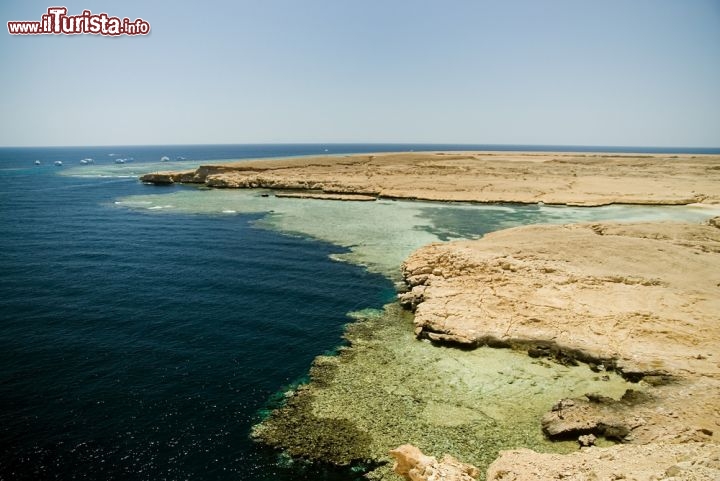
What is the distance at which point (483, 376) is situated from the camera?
738 inches

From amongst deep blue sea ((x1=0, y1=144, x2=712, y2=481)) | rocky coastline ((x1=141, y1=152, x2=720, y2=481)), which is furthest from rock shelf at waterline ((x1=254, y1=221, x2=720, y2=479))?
deep blue sea ((x1=0, y1=144, x2=712, y2=481))

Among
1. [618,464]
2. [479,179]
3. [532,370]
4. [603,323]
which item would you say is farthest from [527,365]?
[479,179]

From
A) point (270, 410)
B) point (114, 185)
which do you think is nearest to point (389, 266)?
point (270, 410)

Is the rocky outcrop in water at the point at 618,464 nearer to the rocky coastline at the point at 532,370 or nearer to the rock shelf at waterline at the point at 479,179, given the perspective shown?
the rocky coastline at the point at 532,370

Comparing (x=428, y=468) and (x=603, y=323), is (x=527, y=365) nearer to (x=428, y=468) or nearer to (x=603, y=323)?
(x=603, y=323)

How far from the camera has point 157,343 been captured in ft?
71.1

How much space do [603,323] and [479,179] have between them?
207 ft

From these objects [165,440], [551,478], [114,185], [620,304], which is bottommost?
[165,440]

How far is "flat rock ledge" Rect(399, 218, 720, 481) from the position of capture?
1213cm

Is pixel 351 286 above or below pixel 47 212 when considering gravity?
below

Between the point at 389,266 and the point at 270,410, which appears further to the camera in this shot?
the point at 389,266

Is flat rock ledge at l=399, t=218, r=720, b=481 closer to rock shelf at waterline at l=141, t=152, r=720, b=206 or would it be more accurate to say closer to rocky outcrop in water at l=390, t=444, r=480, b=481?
rocky outcrop in water at l=390, t=444, r=480, b=481

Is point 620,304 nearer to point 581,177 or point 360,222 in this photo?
point 360,222

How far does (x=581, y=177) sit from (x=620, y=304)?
2834 inches
